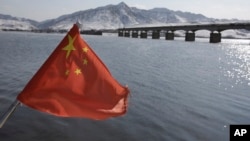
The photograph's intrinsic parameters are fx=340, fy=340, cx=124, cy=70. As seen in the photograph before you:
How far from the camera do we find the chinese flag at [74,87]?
7996 mm

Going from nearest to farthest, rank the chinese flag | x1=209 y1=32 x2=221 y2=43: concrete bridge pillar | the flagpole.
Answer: the flagpole → the chinese flag → x1=209 y1=32 x2=221 y2=43: concrete bridge pillar

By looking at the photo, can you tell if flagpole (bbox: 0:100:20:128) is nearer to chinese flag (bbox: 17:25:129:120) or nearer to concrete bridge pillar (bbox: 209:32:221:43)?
chinese flag (bbox: 17:25:129:120)

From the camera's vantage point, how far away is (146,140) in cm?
1565

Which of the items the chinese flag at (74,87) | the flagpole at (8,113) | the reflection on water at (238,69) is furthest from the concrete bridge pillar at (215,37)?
the flagpole at (8,113)

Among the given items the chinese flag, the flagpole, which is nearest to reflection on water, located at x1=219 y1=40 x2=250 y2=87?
the chinese flag

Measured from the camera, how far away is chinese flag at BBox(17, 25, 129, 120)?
26.2 feet

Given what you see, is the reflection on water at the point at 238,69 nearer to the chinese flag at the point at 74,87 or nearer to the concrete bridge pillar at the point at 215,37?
the chinese flag at the point at 74,87

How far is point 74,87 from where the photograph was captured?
831 centimetres

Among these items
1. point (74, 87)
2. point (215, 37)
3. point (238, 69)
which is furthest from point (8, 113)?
point (215, 37)

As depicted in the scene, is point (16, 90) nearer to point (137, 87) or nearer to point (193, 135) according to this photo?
point (137, 87)

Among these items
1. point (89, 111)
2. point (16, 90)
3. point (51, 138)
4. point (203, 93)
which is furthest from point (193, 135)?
point (16, 90)

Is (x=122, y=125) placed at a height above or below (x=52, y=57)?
below

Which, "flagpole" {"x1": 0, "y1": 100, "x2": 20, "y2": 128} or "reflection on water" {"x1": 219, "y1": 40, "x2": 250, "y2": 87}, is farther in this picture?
"reflection on water" {"x1": 219, "y1": 40, "x2": 250, "y2": 87}

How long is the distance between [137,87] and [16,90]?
10252 mm
